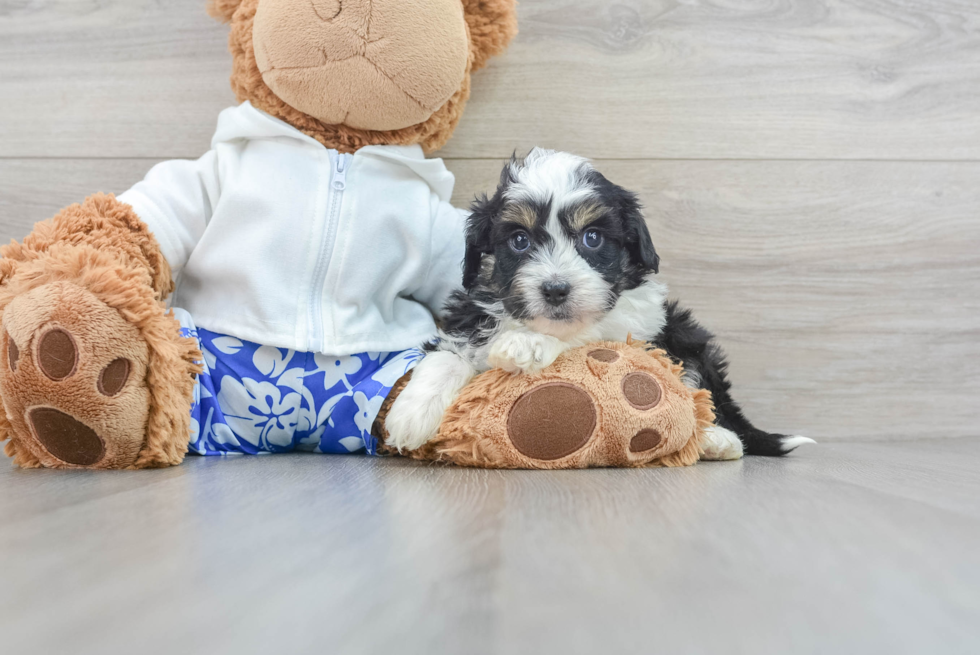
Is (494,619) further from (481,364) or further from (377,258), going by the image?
(377,258)

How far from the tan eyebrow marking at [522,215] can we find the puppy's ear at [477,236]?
54 millimetres

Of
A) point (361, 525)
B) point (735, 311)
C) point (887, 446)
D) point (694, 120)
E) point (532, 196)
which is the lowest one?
point (887, 446)

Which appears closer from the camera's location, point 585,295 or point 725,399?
point 585,295

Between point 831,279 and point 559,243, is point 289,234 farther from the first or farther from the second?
point 831,279

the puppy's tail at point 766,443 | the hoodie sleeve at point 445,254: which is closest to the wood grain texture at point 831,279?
the hoodie sleeve at point 445,254

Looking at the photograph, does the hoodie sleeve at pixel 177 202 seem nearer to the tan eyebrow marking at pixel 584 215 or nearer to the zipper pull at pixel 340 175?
the zipper pull at pixel 340 175

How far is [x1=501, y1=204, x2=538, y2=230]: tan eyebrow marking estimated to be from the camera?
134cm

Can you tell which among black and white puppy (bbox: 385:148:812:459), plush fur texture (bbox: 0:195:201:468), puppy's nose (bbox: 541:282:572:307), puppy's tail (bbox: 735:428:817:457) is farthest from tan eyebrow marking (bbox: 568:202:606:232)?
plush fur texture (bbox: 0:195:201:468)

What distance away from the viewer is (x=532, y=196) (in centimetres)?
136

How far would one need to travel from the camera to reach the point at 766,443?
158 centimetres

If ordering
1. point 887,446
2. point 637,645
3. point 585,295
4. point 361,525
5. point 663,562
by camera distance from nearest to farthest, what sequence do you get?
point 637,645 < point 663,562 < point 361,525 < point 585,295 < point 887,446

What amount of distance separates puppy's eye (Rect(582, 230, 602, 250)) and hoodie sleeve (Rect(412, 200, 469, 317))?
0.39m

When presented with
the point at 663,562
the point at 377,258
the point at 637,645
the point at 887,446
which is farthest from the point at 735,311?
the point at 637,645

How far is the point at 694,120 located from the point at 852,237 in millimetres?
547
